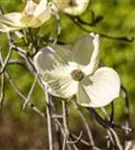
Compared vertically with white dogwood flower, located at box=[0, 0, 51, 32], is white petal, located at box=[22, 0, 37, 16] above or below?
Result: above

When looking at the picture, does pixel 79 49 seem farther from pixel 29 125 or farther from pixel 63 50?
pixel 29 125

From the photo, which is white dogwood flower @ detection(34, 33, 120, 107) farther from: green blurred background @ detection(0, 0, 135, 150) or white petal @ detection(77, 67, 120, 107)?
green blurred background @ detection(0, 0, 135, 150)

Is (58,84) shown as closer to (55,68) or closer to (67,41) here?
(55,68)

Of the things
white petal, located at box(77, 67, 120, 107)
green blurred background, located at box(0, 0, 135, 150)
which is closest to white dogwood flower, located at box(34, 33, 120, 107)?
white petal, located at box(77, 67, 120, 107)

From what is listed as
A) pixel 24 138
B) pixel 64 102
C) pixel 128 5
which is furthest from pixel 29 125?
pixel 64 102

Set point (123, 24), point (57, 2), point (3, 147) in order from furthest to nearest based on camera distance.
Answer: point (123, 24) → point (3, 147) → point (57, 2)

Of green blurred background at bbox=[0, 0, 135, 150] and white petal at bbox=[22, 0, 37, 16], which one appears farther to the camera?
green blurred background at bbox=[0, 0, 135, 150]
